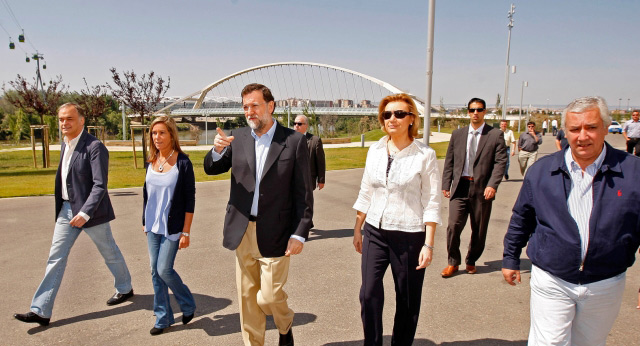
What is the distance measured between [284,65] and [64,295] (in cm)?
7840

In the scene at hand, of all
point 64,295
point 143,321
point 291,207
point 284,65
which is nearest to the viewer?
point 291,207

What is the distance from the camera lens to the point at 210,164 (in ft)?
10.7

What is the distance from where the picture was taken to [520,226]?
2.63m

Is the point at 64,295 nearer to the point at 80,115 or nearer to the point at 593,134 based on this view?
the point at 80,115

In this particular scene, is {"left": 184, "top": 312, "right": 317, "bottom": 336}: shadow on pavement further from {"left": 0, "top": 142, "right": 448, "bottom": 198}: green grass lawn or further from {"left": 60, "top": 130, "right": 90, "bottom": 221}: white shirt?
{"left": 0, "top": 142, "right": 448, "bottom": 198}: green grass lawn

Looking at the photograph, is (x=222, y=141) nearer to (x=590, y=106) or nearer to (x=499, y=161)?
(x=590, y=106)

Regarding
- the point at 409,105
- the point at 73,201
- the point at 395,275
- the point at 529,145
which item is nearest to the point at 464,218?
the point at 395,275

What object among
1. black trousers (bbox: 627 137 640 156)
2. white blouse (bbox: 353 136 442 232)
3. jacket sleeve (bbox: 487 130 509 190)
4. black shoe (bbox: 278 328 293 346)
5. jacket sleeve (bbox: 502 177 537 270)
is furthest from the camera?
black trousers (bbox: 627 137 640 156)

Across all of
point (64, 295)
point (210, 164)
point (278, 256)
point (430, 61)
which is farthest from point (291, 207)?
point (430, 61)

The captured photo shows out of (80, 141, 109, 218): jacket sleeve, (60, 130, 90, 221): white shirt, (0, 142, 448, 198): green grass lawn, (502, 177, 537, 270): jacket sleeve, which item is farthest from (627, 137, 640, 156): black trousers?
(60, 130, 90, 221): white shirt

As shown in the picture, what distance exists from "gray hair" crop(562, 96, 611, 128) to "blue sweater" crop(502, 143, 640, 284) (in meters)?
0.19

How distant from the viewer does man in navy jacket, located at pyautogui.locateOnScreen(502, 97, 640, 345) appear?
223cm

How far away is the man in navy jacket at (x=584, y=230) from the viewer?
2232 millimetres

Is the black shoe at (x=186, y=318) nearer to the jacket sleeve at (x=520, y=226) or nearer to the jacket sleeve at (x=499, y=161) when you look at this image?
the jacket sleeve at (x=520, y=226)
